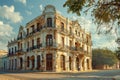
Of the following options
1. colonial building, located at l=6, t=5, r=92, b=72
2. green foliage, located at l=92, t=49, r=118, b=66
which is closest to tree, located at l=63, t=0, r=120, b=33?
colonial building, located at l=6, t=5, r=92, b=72

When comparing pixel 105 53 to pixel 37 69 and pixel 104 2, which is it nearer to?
pixel 37 69

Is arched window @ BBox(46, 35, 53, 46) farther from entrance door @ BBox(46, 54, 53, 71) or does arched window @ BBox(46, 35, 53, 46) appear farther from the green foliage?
the green foliage

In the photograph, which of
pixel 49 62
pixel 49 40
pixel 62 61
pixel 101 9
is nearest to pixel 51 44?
pixel 49 40

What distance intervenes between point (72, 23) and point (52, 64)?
1269 cm

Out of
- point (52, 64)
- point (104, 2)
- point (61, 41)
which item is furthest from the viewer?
point (61, 41)

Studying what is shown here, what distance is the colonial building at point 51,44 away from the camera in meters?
41.5

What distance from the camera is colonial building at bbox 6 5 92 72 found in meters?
41.5

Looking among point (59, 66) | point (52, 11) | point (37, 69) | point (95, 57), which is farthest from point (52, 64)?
point (95, 57)

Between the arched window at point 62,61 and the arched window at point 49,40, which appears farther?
the arched window at point 62,61

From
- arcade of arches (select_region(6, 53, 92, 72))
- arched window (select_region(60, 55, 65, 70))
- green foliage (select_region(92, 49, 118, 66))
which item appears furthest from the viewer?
green foliage (select_region(92, 49, 118, 66))

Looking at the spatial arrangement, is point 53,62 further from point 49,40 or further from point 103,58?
point 103,58

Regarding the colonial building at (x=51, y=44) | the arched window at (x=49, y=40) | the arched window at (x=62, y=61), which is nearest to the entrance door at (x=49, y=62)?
the colonial building at (x=51, y=44)

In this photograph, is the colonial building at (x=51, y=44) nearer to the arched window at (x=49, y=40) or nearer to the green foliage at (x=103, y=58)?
the arched window at (x=49, y=40)

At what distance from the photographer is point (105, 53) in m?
67.9
